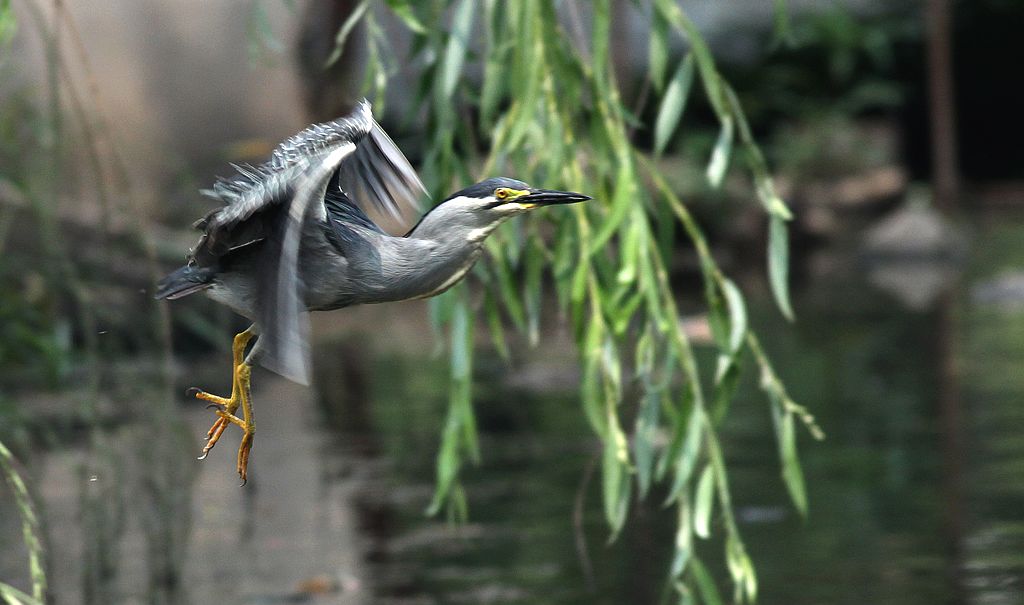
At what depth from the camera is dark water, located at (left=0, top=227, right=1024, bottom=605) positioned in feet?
22.2

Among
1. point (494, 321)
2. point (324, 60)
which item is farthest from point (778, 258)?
point (324, 60)

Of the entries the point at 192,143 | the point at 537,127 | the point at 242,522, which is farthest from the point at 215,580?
the point at 192,143

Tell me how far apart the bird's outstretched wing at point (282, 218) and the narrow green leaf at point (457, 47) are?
4.16ft

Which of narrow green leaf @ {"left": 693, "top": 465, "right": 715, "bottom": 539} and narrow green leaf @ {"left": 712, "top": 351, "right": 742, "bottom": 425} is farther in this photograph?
narrow green leaf @ {"left": 712, "top": 351, "right": 742, "bottom": 425}

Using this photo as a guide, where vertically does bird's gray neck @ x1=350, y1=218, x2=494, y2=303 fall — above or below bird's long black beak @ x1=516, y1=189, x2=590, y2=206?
below

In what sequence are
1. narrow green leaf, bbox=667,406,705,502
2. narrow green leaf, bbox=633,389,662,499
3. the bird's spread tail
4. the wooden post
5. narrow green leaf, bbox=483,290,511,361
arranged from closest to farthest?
the bird's spread tail
narrow green leaf, bbox=667,406,705,502
narrow green leaf, bbox=633,389,662,499
narrow green leaf, bbox=483,290,511,361
the wooden post

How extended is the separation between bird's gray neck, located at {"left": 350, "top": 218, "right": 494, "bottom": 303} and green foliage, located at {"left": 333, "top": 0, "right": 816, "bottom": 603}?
1266mm

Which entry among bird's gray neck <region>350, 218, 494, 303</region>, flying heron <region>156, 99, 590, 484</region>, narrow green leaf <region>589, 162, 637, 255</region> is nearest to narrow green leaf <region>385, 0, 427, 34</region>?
narrow green leaf <region>589, 162, 637, 255</region>

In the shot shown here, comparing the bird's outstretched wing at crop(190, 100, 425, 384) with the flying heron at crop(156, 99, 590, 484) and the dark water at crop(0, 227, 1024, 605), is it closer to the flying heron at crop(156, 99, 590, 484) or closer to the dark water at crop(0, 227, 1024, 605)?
the flying heron at crop(156, 99, 590, 484)

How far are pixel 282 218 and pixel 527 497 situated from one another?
5.78 metres

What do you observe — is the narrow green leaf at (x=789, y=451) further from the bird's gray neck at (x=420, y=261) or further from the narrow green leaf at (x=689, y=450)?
the bird's gray neck at (x=420, y=261)

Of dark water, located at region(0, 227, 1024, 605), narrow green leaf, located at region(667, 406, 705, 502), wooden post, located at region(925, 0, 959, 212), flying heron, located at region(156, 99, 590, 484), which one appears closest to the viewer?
flying heron, located at region(156, 99, 590, 484)

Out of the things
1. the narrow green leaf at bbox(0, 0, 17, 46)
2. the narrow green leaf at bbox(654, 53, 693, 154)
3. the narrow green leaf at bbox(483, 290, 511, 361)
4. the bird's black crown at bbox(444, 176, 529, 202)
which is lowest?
the narrow green leaf at bbox(483, 290, 511, 361)

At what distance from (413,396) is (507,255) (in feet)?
22.3
